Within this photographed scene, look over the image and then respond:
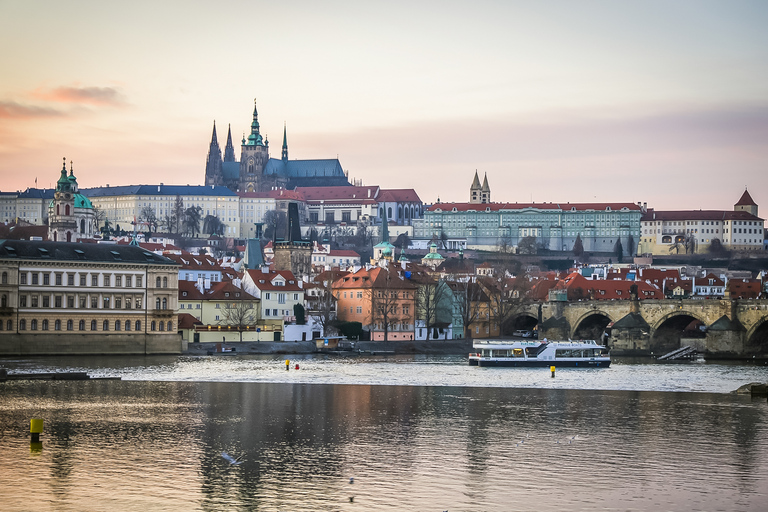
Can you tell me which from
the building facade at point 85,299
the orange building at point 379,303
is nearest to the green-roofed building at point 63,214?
the orange building at point 379,303

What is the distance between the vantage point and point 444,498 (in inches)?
845

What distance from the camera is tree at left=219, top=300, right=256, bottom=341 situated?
2689 inches

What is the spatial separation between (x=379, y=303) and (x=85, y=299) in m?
21.3

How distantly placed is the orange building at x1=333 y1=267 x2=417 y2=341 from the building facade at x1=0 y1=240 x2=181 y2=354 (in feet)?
53.9

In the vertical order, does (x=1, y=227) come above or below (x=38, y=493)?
above

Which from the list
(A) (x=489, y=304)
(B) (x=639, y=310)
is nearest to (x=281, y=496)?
(B) (x=639, y=310)

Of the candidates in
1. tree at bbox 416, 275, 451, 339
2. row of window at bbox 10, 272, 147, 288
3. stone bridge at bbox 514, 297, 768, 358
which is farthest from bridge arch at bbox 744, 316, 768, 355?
row of window at bbox 10, 272, 147, 288

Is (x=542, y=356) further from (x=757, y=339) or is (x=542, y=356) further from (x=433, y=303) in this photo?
(x=433, y=303)

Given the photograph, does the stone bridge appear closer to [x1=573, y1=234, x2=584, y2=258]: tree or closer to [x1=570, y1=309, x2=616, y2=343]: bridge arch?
[x1=570, y1=309, x2=616, y2=343]: bridge arch

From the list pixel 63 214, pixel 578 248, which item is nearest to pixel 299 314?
pixel 63 214

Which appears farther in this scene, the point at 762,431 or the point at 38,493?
the point at 762,431

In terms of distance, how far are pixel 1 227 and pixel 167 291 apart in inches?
2457

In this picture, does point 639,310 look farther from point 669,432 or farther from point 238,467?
point 238,467

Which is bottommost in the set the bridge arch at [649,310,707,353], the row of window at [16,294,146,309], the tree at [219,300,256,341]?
the bridge arch at [649,310,707,353]
